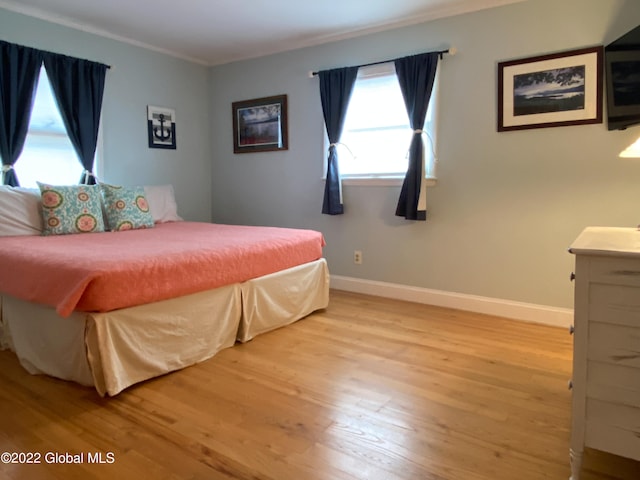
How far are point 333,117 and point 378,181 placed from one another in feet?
2.36

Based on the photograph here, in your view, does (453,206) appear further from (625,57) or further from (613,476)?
(613,476)

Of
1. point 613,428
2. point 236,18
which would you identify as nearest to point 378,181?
point 236,18

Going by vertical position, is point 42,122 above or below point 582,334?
above

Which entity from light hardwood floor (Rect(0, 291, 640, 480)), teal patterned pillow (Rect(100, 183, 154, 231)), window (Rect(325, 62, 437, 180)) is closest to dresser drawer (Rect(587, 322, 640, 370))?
light hardwood floor (Rect(0, 291, 640, 480))

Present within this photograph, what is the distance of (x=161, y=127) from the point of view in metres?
4.37

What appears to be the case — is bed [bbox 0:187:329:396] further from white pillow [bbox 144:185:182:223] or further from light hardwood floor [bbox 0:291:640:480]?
white pillow [bbox 144:185:182:223]

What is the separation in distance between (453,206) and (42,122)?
3421 millimetres

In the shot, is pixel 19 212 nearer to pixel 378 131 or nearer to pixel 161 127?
pixel 161 127

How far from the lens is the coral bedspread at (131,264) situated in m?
1.95

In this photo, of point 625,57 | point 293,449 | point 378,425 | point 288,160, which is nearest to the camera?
point 293,449

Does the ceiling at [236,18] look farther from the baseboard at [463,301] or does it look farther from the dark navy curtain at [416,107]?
the baseboard at [463,301]

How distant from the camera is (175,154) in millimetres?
4559

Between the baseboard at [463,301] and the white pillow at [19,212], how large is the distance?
247 cm

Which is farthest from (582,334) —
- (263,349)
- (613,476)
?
(263,349)
